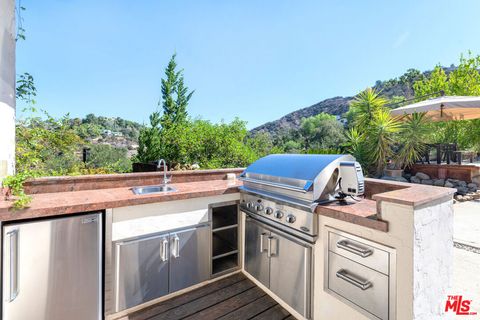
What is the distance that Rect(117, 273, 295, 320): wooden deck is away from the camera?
2.13m

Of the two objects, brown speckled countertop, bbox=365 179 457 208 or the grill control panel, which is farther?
the grill control panel

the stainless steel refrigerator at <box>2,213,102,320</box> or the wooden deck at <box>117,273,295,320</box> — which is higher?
the stainless steel refrigerator at <box>2,213,102,320</box>

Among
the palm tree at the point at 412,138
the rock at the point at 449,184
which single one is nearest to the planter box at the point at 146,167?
the palm tree at the point at 412,138

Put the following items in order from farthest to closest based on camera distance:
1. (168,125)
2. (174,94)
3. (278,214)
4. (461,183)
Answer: (174,94)
(168,125)
(461,183)
(278,214)

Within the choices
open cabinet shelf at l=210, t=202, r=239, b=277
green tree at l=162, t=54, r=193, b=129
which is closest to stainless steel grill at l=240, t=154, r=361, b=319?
open cabinet shelf at l=210, t=202, r=239, b=277

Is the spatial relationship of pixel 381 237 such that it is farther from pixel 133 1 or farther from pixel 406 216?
pixel 133 1

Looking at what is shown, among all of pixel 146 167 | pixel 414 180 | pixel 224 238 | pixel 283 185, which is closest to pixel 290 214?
pixel 283 185

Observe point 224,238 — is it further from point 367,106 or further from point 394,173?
point 367,106

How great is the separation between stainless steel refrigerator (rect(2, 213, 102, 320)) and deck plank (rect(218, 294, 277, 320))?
121 cm

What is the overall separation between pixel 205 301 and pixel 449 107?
259 inches

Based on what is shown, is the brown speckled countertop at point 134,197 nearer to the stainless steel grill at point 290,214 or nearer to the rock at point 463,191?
the stainless steel grill at point 290,214

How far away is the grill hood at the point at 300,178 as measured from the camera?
1.84 metres

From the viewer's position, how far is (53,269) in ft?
5.76

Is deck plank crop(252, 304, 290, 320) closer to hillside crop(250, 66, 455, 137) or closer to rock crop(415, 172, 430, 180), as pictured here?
rock crop(415, 172, 430, 180)
